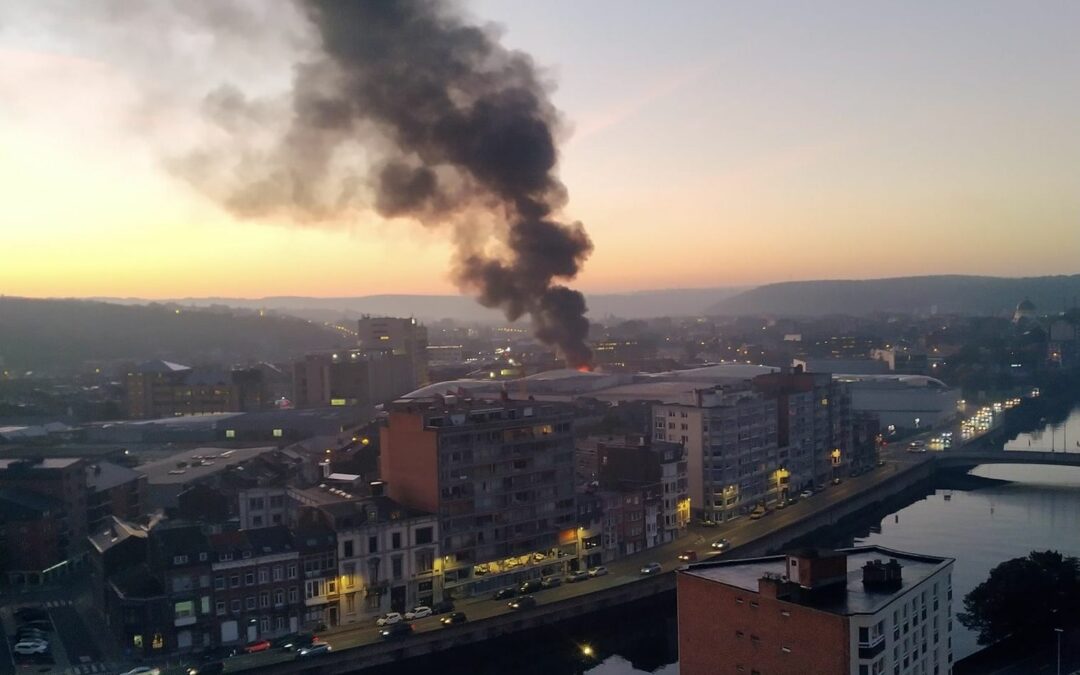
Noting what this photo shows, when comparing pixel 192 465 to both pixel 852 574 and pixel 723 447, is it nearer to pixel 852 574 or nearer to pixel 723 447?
pixel 723 447

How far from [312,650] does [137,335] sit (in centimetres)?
7559

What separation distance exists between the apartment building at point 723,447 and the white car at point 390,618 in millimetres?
9425

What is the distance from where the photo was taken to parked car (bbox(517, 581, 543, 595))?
52.2 ft

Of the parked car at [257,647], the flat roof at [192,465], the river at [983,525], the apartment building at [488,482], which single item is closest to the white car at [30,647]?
the parked car at [257,647]

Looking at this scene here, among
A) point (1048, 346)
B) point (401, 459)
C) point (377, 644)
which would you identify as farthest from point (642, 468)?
point (1048, 346)

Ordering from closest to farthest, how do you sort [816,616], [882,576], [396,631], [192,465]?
1. [816,616]
2. [882,576]
3. [396,631]
4. [192,465]

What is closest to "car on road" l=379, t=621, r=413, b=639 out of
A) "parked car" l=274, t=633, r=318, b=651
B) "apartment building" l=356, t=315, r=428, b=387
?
"parked car" l=274, t=633, r=318, b=651

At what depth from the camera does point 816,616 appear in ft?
28.4

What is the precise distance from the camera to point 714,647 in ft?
31.4

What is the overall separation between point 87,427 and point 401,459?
2049cm

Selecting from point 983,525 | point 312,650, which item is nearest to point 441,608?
point 312,650

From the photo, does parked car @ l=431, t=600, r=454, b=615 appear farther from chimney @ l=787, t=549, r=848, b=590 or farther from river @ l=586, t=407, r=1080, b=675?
chimney @ l=787, t=549, r=848, b=590

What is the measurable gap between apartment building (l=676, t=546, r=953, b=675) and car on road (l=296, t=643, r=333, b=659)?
5.18 m

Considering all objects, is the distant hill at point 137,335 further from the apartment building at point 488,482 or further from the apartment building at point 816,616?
the apartment building at point 816,616
